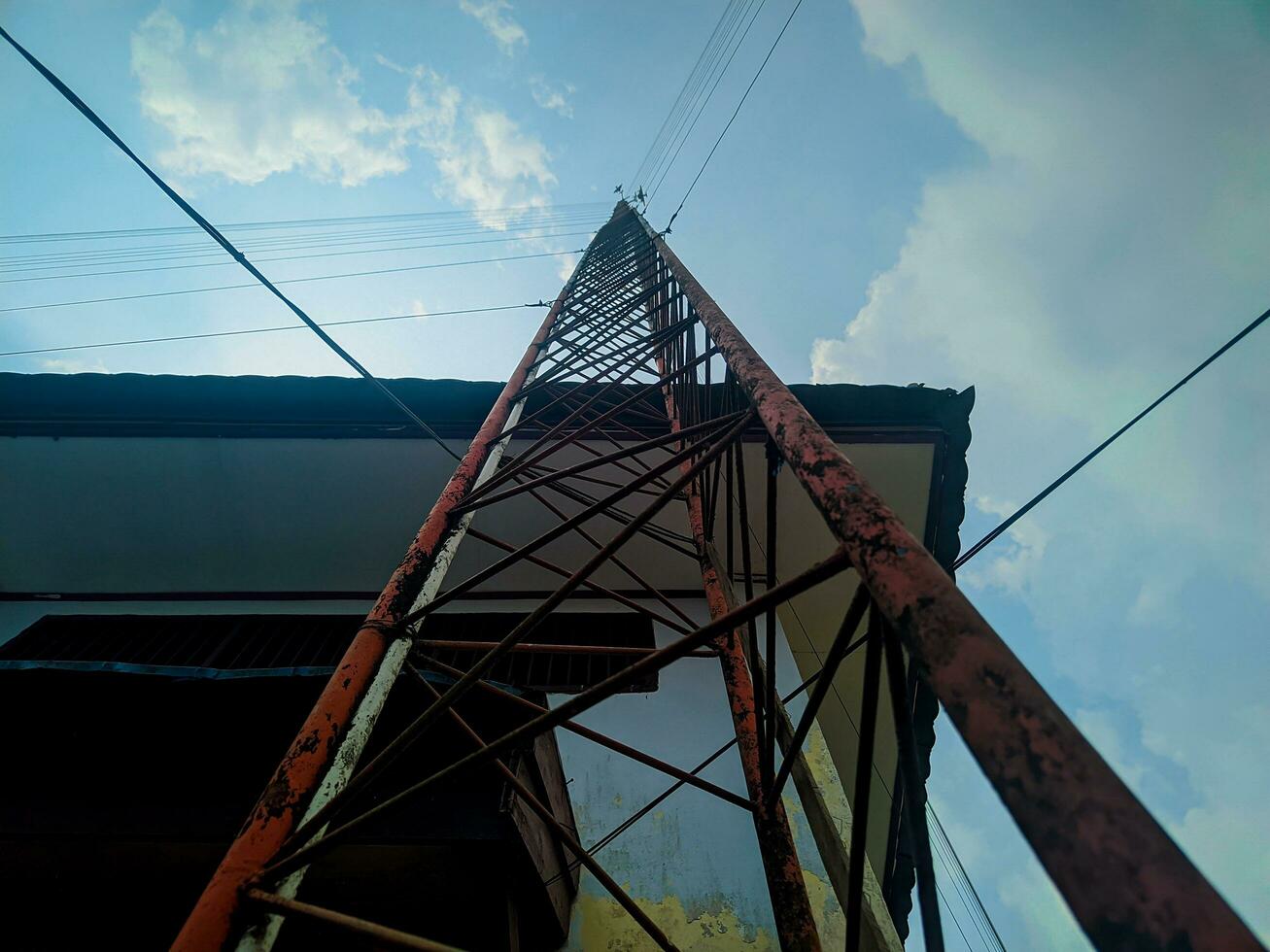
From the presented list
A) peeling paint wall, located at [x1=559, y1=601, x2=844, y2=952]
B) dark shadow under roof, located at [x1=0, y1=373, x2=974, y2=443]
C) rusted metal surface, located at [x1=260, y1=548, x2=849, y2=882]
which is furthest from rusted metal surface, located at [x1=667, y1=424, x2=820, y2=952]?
dark shadow under roof, located at [x1=0, y1=373, x2=974, y2=443]

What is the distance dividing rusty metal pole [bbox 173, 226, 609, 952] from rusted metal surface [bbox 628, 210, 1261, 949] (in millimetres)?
1792

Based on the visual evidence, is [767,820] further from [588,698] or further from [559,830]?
[588,698]

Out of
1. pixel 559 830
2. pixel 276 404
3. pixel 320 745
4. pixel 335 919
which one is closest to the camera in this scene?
pixel 335 919

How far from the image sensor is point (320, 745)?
6.13 ft

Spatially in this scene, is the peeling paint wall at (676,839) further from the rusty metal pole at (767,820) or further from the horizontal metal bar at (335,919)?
the horizontal metal bar at (335,919)

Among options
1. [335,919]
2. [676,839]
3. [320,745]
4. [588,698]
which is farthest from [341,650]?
A: [588,698]

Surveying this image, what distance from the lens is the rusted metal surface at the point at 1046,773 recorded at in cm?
70

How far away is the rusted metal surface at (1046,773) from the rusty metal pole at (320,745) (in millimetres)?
1792

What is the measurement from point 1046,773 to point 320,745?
200 centimetres

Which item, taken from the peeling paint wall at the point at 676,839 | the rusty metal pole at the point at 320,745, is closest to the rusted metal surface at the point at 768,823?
the peeling paint wall at the point at 676,839

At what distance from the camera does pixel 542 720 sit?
1.73 meters

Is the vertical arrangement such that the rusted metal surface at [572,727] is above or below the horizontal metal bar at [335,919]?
above

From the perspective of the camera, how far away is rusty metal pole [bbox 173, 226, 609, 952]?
1.47 meters

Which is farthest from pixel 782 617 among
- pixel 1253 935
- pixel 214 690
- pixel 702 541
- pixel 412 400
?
pixel 1253 935
